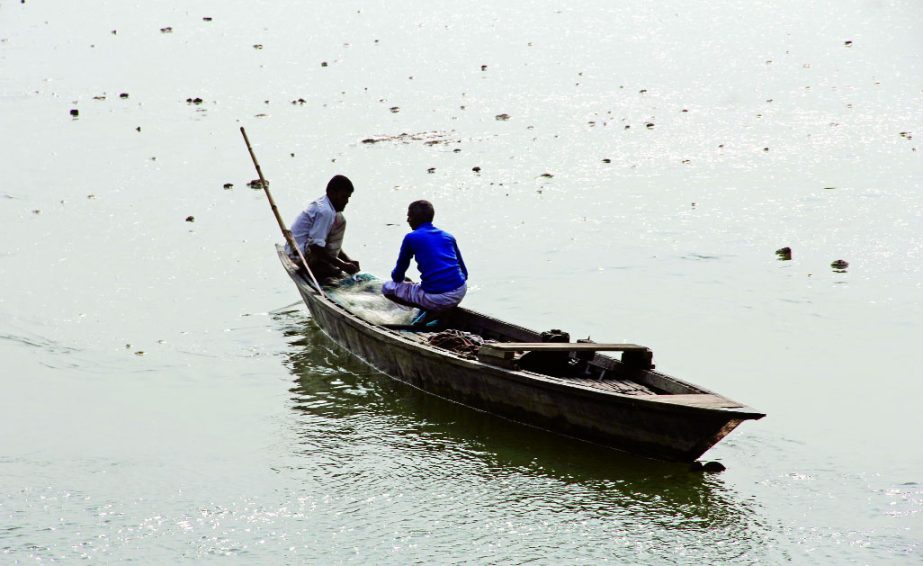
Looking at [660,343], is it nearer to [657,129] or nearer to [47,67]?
[657,129]

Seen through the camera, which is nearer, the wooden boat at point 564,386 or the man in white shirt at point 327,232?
the wooden boat at point 564,386

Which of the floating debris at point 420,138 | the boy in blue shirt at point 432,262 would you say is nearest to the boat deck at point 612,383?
the boy in blue shirt at point 432,262

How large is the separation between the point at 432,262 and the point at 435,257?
0.05 meters

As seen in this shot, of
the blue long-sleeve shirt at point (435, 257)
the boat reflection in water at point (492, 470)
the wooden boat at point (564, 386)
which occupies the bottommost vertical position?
the boat reflection in water at point (492, 470)

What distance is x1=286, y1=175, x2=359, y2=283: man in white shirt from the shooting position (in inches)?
422

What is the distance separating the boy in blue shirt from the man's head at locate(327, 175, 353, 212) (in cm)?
114

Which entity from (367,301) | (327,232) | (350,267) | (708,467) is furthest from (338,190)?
(708,467)

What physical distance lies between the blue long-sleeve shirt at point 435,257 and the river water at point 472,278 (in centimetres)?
101

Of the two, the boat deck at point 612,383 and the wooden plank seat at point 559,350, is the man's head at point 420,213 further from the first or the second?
the boat deck at point 612,383

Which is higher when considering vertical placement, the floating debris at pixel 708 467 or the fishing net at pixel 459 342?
the fishing net at pixel 459 342

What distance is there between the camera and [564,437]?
27.2 feet

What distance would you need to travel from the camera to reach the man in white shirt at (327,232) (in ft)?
35.1

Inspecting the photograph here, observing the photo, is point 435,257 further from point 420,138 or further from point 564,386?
point 420,138

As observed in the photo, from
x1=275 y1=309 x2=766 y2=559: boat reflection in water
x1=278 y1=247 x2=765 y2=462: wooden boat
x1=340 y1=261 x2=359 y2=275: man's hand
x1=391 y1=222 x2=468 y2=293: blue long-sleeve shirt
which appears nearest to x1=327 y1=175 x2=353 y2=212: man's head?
x1=340 y1=261 x2=359 y2=275: man's hand
